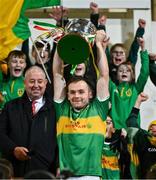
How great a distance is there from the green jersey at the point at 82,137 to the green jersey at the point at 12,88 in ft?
3.60

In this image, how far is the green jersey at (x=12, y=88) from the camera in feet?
16.3

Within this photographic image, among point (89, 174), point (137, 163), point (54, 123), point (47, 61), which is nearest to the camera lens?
point (89, 174)

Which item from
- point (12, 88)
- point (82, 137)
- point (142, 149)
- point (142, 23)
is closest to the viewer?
point (82, 137)

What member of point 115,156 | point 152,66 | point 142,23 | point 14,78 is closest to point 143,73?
point 152,66

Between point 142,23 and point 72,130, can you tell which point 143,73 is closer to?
point 142,23

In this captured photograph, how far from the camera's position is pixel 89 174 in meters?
3.78

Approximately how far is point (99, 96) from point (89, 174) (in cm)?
55

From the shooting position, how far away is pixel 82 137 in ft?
12.5

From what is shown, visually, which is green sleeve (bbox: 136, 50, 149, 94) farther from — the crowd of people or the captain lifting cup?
the captain lifting cup

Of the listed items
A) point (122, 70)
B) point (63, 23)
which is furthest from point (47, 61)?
point (122, 70)

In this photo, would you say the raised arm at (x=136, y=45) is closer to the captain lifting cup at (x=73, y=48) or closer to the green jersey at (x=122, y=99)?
the green jersey at (x=122, y=99)

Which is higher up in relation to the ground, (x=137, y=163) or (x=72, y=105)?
(x=72, y=105)

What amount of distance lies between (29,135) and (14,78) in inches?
45.1

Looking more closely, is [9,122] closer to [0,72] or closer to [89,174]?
[89,174]
